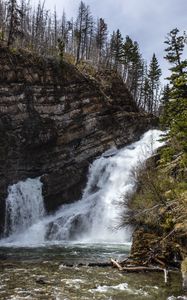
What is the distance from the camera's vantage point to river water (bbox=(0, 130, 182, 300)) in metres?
18.5

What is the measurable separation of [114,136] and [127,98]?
9886mm

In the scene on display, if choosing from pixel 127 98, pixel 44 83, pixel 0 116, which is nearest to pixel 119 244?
pixel 0 116

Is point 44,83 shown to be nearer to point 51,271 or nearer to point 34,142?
point 34,142

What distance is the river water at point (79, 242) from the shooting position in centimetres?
1855

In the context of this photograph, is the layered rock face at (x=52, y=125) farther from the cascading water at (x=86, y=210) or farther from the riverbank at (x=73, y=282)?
the riverbank at (x=73, y=282)

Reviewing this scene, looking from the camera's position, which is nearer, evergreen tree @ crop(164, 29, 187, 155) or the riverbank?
the riverbank

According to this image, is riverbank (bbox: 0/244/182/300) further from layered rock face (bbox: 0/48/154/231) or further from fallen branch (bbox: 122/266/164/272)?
layered rock face (bbox: 0/48/154/231)

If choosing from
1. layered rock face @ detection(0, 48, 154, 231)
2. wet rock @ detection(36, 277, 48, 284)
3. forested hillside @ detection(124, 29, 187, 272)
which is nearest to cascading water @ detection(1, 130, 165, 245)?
layered rock face @ detection(0, 48, 154, 231)

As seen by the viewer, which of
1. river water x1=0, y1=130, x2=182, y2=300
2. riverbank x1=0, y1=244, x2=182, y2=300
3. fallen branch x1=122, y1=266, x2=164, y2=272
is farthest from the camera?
fallen branch x1=122, y1=266, x2=164, y2=272

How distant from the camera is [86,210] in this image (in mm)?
41344

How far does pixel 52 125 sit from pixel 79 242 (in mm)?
15213

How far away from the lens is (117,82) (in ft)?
196

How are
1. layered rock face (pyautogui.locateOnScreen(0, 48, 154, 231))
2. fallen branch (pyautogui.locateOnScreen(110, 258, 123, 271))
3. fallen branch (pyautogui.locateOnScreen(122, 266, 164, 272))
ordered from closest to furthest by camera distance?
1. fallen branch (pyautogui.locateOnScreen(122, 266, 164, 272))
2. fallen branch (pyautogui.locateOnScreen(110, 258, 123, 271))
3. layered rock face (pyautogui.locateOnScreen(0, 48, 154, 231))

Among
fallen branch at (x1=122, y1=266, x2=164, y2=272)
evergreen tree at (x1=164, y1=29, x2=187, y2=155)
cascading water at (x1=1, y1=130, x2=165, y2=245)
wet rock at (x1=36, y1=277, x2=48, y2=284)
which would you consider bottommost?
wet rock at (x1=36, y1=277, x2=48, y2=284)
